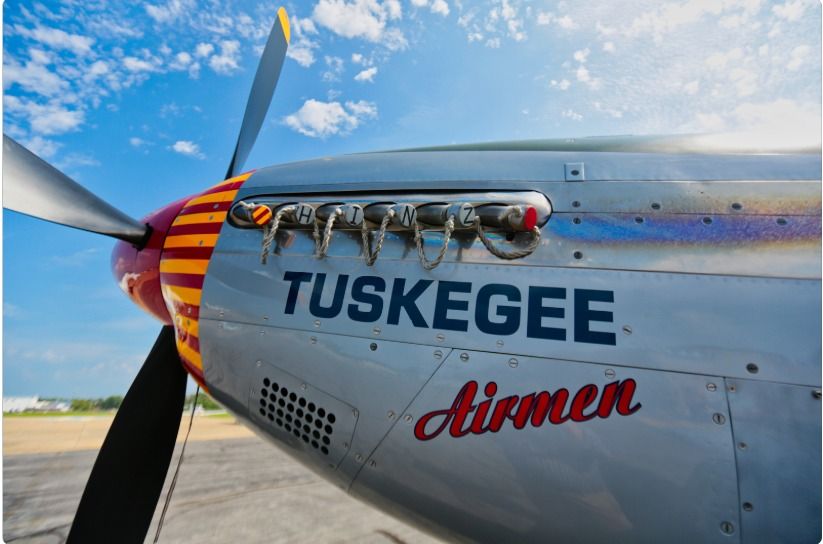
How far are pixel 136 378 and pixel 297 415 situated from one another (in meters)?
1.86

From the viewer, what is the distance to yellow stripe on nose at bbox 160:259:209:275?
10.3 ft

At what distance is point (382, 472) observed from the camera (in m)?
2.39

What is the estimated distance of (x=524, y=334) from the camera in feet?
7.50

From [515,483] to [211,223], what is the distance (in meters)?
2.89

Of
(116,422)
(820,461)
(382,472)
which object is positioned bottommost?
(116,422)

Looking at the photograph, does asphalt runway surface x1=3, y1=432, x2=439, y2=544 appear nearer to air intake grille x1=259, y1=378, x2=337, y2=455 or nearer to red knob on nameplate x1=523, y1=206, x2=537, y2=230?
air intake grille x1=259, y1=378, x2=337, y2=455

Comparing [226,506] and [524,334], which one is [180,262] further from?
[226,506]

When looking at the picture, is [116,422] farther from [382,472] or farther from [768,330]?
[768,330]

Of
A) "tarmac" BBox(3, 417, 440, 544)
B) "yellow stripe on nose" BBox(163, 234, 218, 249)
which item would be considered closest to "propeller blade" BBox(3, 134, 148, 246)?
"yellow stripe on nose" BBox(163, 234, 218, 249)

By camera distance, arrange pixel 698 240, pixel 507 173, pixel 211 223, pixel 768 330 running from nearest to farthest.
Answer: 1. pixel 768 330
2. pixel 698 240
3. pixel 507 173
4. pixel 211 223

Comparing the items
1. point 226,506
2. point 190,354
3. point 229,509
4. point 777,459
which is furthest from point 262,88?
point 226,506

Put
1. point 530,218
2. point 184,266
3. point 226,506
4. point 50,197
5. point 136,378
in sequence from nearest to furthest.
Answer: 1. point 530,218
2. point 50,197
3. point 184,266
4. point 136,378
5. point 226,506

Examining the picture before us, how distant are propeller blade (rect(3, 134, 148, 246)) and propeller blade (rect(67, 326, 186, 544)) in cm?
121

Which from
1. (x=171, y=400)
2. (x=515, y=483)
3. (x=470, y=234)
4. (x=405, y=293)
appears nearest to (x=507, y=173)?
(x=470, y=234)
